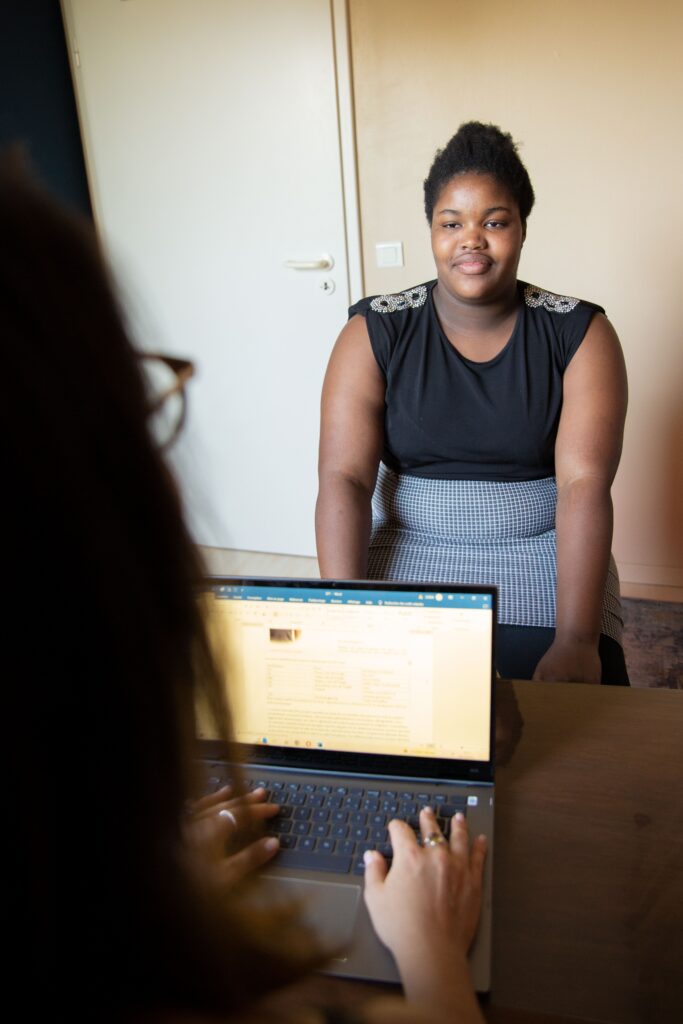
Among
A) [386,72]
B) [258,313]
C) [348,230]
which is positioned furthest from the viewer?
[258,313]

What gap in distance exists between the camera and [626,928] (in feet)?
2.11

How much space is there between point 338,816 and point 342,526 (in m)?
0.67

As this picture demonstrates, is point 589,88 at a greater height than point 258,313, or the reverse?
point 589,88

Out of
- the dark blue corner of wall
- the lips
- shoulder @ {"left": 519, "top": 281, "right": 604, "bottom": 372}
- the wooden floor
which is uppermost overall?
the dark blue corner of wall

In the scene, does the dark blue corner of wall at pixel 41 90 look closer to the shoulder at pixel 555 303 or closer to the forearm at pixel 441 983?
the shoulder at pixel 555 303

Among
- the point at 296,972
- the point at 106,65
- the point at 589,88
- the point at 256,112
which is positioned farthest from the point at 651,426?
the point at 296,972

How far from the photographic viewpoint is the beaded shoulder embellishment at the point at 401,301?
1.49 m

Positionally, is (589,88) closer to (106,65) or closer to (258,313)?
(258,313)

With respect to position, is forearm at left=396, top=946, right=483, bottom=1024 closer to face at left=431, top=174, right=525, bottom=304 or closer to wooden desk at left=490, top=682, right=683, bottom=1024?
wooden desk at left=490, top=682, right=683, bottom=1024

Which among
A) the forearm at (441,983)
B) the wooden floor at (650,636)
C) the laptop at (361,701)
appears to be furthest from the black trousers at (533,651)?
the wooden floor at (650,636)

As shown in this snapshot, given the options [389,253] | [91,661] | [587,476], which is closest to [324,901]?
[91,661]

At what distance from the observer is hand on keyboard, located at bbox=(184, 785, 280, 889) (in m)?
0.68

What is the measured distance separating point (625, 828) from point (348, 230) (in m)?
2.05

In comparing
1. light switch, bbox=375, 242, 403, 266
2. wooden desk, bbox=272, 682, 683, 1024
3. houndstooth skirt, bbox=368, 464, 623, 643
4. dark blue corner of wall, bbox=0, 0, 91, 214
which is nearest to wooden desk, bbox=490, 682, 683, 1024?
wooden desk, bbox=272, 682, 683, 1024
